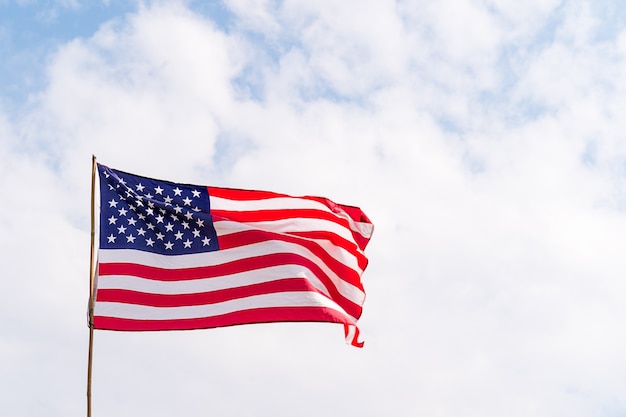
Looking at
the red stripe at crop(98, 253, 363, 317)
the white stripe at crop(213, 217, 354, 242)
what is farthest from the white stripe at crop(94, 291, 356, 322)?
the white stripe at crop(213, 217, 354, 242)

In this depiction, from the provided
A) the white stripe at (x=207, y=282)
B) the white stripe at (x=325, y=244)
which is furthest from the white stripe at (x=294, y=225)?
the white stripe at (x=207, y=282)

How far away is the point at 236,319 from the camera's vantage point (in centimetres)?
2272

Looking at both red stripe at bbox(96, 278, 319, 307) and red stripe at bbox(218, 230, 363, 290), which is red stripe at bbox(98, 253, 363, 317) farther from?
red stripe at bbox(96, 278, 319, 307)

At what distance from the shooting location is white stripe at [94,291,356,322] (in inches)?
876

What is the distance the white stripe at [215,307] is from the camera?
22250 millimetres

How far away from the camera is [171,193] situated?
24.2 m

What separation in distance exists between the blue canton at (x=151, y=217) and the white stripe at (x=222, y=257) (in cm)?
16

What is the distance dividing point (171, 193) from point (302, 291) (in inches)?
161

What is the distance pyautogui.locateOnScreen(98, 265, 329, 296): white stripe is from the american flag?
0.08 ft

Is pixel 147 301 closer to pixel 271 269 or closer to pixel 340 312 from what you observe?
pixel 271 269

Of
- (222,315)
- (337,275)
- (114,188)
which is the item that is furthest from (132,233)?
(337,275)

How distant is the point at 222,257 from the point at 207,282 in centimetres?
77

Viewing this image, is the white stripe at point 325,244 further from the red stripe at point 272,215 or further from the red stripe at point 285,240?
the red stripe at point 272,215

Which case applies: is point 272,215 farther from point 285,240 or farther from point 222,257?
point 222,257
